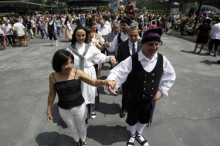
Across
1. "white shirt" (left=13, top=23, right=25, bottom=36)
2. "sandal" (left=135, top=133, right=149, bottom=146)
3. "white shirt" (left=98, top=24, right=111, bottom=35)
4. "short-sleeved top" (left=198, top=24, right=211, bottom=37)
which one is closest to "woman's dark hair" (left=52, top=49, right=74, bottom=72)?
"sandal" (left=135, top=133, right=149, bottom=146)

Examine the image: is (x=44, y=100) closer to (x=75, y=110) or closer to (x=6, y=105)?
(x=6, y=105)

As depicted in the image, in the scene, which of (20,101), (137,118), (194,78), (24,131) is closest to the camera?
(137,118)

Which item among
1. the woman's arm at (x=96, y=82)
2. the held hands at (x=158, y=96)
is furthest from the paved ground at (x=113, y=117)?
the woman's arm at (x=96, y=82)

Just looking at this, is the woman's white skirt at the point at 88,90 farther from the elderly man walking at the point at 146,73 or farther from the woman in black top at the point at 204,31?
the woman in black top at the point at 204,31

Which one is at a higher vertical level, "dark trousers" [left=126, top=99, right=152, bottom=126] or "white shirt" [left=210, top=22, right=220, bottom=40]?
"white shirt" [left=210, top=22, right=220, bottom=40]

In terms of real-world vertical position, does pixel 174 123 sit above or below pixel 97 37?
below

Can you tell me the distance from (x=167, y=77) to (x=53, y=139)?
243 cm

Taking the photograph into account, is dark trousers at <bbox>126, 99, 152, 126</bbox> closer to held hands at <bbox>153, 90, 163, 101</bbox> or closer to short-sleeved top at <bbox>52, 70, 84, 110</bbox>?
held hands at <bbox>153, 90, 163, 101</bbox>

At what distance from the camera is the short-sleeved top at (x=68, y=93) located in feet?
6.22

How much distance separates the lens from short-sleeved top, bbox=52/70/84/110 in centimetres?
189

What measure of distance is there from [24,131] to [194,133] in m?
3.57

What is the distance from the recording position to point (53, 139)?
268cm

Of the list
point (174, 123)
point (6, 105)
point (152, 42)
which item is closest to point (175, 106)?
point (174, 123)

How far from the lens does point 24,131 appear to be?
9.59ft
